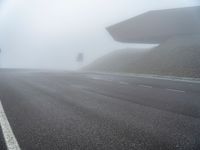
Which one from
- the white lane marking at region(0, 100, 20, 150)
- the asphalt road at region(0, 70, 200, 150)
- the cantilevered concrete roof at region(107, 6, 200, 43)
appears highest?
the cantilevered concrete roof at region(107, 6, 200, 43)

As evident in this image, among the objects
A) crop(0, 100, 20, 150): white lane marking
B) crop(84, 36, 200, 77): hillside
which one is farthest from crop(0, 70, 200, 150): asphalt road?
crop(84, 36, 200, 77): hillside

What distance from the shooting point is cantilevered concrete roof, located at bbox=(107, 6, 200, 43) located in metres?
49.7

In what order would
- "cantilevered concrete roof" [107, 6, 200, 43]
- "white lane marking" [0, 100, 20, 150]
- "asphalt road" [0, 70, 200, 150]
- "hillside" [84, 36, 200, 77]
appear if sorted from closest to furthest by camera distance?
"white lane marking" [0, 100, 20, 150] < "asphalt road" [0, 70, 200, 150] < "hillside" [84, 36, 200, 77] < "cantilevered concrete roof" [107, 6, 200, 43]

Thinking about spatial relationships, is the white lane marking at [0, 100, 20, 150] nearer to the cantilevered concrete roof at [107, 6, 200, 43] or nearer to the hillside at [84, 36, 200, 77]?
the hillside at [84, 36, 200, 77]

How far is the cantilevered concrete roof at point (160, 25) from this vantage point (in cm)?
4972

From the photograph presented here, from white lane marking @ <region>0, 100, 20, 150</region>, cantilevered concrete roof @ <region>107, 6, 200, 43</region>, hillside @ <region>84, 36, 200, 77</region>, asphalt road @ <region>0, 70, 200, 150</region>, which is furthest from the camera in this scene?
cantilevered concrete roof @ <region>107, 6, 200, 43</region>

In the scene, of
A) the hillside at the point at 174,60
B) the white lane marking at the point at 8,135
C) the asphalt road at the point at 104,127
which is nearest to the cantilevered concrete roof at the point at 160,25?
the hillside at the point at 174,60

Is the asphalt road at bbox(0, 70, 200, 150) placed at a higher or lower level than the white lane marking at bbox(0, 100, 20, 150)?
lower

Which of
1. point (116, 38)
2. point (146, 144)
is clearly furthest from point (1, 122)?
point (116, 38)

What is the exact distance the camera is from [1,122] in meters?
5.64

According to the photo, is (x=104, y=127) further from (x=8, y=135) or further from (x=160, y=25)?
(x=160, y=25)

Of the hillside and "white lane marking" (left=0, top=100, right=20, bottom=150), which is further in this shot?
the hillside

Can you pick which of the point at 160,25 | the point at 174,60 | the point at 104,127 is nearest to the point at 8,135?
the point at 104,127

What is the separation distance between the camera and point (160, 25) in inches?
2130
